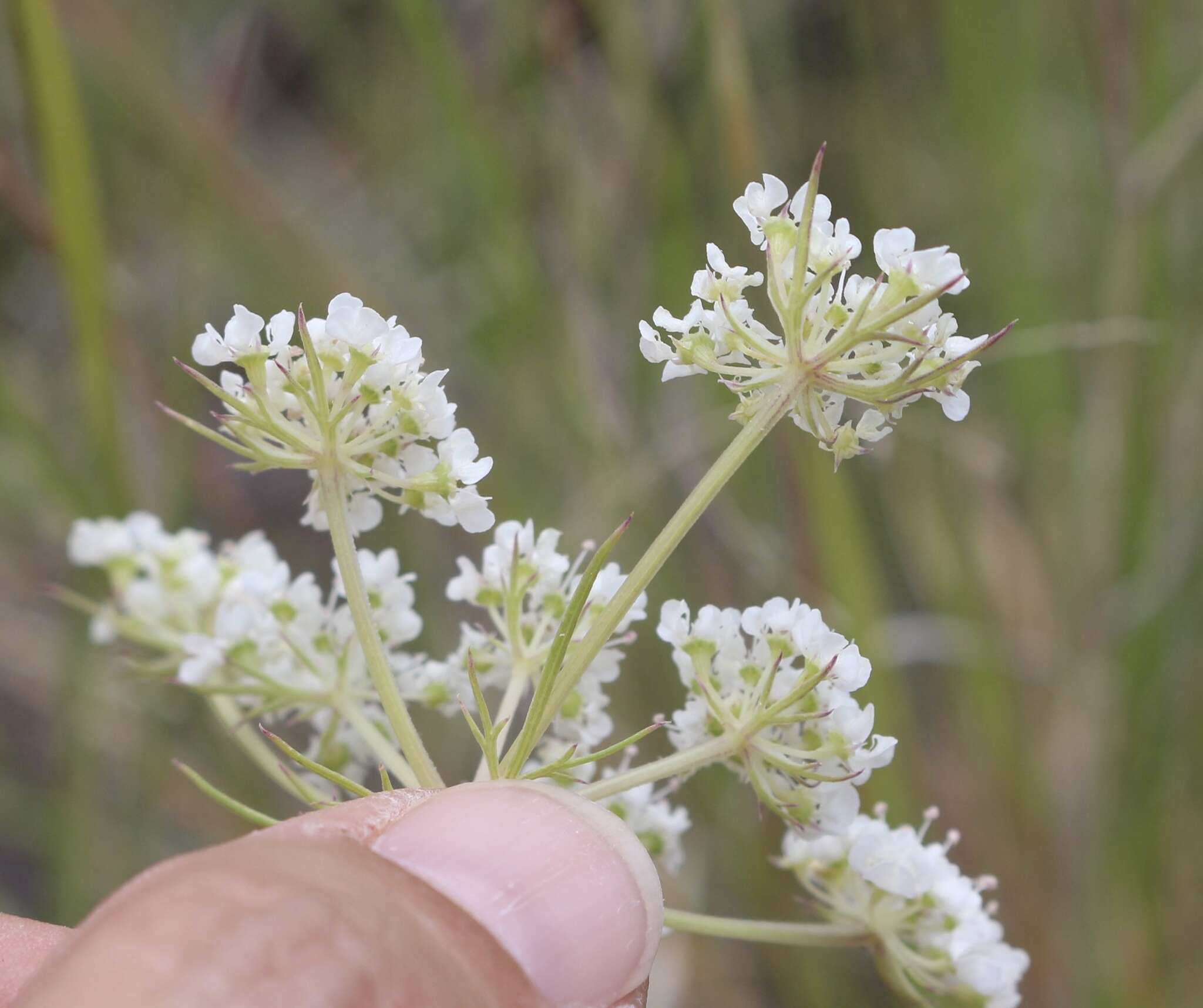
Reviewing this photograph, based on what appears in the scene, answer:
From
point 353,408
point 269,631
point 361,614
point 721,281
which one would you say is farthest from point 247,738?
point 721,281

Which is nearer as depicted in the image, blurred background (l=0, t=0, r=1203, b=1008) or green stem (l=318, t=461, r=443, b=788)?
green stem (l=318, t=461, r=443, b=788)

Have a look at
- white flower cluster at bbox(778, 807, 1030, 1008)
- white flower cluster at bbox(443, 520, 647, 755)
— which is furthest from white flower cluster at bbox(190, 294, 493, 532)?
white flower cluster at bbox(778, 807, 1030, 1008)

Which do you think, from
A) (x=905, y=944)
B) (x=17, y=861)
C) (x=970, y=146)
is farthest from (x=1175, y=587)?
(x=17, y=861)

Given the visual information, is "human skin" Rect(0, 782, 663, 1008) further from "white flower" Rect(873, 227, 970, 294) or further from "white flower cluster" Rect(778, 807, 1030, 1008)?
"white flower" Rect(873, 227, 970, 294)

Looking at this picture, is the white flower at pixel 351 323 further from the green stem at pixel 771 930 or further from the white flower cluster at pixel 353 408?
the green stem at pixel 771 930

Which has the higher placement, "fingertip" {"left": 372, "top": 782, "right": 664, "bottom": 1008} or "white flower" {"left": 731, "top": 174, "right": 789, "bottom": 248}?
"white flower" {"left": 731, "top": 174, "right": 789, "bottom": 248}

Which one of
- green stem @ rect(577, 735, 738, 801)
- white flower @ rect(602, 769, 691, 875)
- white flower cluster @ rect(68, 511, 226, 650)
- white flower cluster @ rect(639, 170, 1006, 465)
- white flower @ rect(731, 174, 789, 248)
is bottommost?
white flower @ rect(602, 769, 691, 875)
